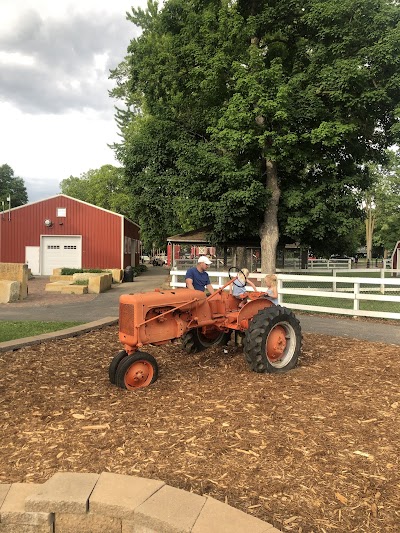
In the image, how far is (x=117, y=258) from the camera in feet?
93.2

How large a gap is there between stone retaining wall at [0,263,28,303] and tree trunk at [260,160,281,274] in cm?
819

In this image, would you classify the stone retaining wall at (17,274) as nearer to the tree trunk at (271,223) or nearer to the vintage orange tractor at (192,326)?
the tree trunk at (271,223)

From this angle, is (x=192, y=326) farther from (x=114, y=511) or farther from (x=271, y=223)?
(x=271, y=223)

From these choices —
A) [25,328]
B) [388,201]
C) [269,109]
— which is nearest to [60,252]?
[269,109]

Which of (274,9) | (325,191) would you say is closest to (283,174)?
(325,191)

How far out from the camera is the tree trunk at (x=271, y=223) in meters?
16.4

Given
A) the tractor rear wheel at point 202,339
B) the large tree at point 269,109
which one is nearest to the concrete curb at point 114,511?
the tractor rear wheel at point 202,339

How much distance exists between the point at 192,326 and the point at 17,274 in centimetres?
1055

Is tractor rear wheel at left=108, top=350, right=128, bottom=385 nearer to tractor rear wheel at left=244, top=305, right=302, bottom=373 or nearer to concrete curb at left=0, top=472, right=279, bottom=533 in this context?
tractor rear wheel at left=244, top=305, right=302, bottom=373

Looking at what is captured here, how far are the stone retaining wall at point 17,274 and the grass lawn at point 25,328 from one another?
497 centimetres

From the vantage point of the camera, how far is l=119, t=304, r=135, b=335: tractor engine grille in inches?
191

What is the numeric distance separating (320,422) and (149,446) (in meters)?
1.52

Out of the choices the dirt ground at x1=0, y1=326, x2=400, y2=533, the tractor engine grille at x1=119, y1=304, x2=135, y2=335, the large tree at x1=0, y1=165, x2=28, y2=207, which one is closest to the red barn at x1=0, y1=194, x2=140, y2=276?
the dirt ground at x1=0, y1=326, x2=400, y2=533

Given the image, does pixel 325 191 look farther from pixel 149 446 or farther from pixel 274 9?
pixel 149 446
